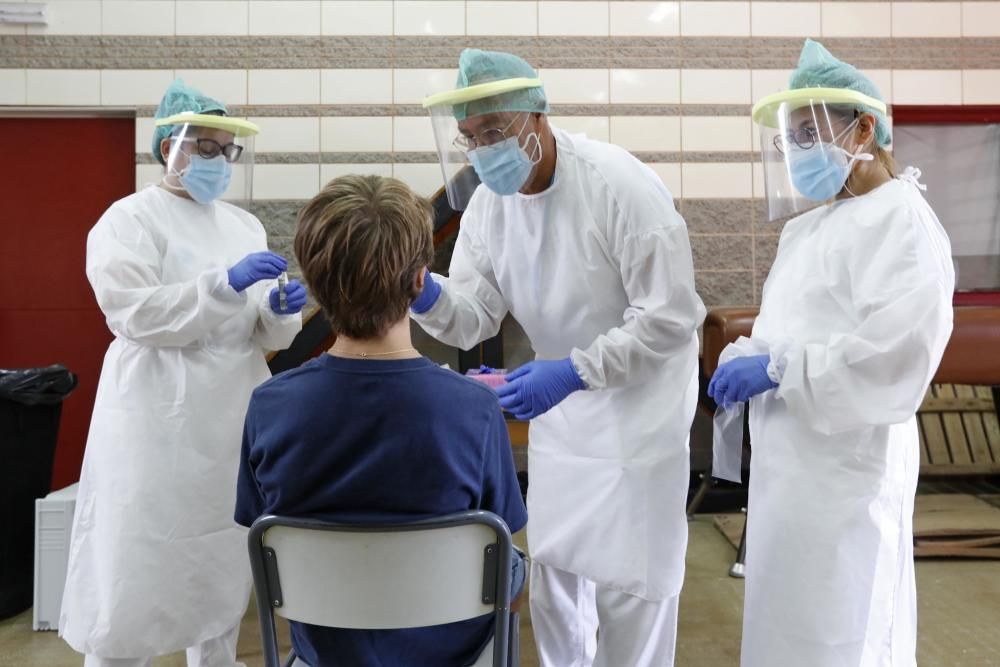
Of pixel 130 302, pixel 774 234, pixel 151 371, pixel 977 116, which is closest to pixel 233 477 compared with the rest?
pixel 151 371

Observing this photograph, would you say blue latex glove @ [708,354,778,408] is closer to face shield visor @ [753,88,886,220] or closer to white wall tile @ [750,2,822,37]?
face shield visor @ [753,88,886,220]

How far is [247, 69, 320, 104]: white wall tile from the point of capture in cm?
410

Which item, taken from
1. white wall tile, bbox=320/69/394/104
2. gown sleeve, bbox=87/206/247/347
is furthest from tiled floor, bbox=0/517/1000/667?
white wall tile, bbox=320/69/394/104

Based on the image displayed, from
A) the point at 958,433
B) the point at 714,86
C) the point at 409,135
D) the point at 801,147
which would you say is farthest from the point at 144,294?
the point at 958,433

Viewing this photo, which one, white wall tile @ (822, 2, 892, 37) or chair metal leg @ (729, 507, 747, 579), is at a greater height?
white wall tile @ (822, 2, 892, 37)

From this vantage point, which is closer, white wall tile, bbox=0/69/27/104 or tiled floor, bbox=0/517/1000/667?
tiled floor, bbox=0/517/1000/667

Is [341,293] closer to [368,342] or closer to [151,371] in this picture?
[368,342]

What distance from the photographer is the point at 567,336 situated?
1.91 m

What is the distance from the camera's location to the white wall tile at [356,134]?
13.6ft

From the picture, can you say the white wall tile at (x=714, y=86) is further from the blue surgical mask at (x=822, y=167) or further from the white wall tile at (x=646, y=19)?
the blue surgical mask at (x=822, y=167)

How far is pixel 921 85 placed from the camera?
4.27 m

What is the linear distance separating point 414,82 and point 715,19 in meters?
1.52

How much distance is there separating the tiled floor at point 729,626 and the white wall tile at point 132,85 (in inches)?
93.8

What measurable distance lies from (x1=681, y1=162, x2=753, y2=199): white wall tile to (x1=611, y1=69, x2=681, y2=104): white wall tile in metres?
0.36
